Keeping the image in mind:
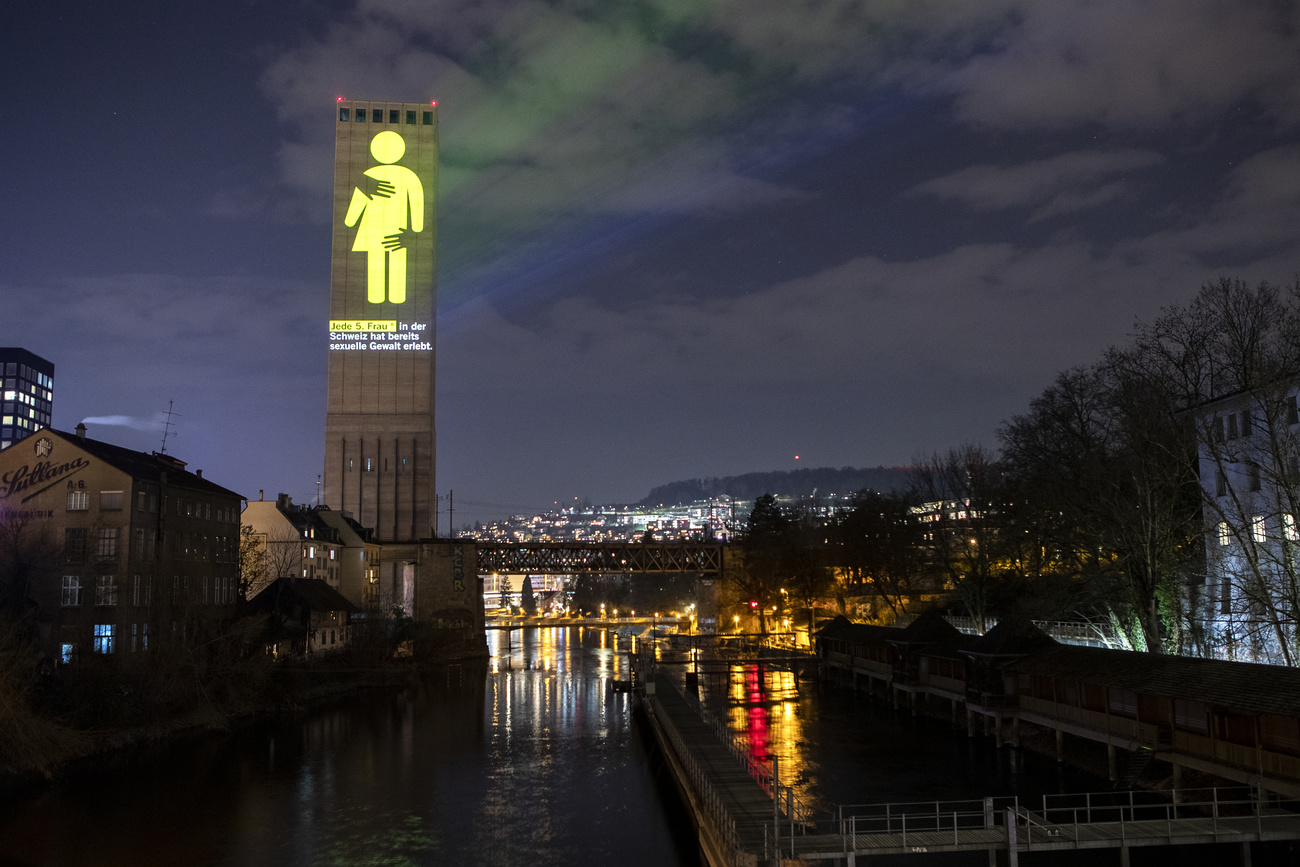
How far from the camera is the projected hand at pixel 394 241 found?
381ft

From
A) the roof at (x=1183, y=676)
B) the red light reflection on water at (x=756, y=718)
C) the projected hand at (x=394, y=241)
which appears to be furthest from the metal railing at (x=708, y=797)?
the projected hand at (x=394, y=241)

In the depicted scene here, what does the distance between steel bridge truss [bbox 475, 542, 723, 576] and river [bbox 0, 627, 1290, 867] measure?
53.2 m

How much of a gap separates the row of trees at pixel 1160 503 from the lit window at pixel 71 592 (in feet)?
165

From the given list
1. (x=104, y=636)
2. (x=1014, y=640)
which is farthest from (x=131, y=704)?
(x=1014, y=640)

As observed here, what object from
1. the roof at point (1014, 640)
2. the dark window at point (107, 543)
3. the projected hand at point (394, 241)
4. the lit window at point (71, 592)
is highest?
the projected hand at point (394, 241)

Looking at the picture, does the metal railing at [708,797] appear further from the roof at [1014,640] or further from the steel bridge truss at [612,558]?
the steel bridge truss at [612,558]

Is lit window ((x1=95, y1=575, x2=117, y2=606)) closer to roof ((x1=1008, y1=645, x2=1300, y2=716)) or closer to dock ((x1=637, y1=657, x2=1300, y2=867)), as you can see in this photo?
dock ((x1=637, y1=657, x2=1300, y2=867))

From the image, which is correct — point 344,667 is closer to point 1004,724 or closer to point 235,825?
point 235,825

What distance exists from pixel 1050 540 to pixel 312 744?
138 ft

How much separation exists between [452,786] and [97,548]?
87.9 ft

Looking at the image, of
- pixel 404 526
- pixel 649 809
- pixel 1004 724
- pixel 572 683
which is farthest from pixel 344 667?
pixel 1004 724

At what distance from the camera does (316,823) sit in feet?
114

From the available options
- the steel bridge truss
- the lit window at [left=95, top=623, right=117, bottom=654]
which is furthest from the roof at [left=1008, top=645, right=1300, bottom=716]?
the steel bridge truss

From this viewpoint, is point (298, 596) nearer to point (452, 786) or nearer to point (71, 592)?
point (71, 592)
